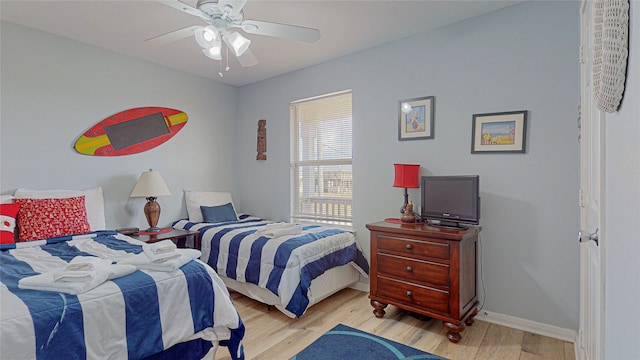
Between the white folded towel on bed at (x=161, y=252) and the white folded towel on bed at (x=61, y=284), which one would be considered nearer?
the white folded towel on bed at (x=61, y=284)

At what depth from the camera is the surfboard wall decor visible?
10.8 ft

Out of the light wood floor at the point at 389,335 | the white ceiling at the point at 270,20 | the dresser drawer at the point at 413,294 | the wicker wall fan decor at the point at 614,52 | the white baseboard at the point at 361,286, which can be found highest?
the white ceiling at the point at 270,20

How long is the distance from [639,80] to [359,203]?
2866mm

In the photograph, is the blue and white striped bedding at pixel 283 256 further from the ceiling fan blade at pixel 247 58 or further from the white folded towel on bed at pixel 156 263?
the ceiling fan blade at pixel 247 58

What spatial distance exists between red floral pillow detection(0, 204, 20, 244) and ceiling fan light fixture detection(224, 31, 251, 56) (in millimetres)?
2208

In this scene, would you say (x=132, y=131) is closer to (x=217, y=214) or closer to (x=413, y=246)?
(x=217, y=214)

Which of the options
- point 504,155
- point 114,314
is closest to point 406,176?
point 504,155

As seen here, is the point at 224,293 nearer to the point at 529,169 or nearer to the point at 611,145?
the point at 611,145

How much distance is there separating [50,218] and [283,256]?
1.97 meters

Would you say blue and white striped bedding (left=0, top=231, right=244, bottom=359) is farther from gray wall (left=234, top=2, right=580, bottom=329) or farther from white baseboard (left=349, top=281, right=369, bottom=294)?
gray wall (left=234, top=2, right=580, bottom=329)

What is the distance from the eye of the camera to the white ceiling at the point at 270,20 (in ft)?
8.17

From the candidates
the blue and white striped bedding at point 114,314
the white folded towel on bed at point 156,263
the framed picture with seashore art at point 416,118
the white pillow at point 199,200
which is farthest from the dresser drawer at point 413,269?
the white pillow at point 199,200

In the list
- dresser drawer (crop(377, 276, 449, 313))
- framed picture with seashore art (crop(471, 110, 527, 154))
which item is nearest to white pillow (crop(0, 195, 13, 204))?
dresser drawer (crop(377, 276, 449, 313))

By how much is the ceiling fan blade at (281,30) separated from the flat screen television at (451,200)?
1513 millimetres
